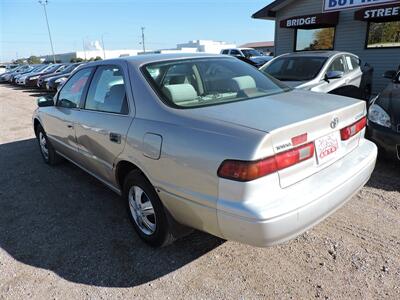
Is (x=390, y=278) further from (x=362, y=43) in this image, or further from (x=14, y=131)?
(x=362, y=43)

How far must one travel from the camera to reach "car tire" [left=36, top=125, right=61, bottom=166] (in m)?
4.97

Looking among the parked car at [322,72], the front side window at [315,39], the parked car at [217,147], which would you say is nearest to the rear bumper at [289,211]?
the parked car at [217,147]

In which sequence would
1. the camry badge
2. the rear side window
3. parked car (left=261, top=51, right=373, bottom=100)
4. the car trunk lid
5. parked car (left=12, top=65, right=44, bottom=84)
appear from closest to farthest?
the car trunk lid
the camry badge
the rear side window
parked car (left=261, top=51, right=373, bottom=100)
parked car (left=12, top=65, right=44, bottom=84)

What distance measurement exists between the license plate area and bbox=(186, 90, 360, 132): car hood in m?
0.18

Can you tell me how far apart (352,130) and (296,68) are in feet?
15.3

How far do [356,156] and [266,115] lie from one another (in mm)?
1009

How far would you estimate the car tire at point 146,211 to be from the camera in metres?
2.61

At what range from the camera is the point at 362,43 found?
11.7 m

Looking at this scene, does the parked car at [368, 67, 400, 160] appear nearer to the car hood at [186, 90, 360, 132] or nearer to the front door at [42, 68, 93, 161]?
the car hood at [186, 90, 360, 132]

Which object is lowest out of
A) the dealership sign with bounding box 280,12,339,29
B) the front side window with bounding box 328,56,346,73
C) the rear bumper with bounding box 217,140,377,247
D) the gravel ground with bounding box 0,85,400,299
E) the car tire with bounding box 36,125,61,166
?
the gravel ground with bounding box 0,85,400,299

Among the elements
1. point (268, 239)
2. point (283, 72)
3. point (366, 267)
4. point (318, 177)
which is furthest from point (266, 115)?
point (283, 72)

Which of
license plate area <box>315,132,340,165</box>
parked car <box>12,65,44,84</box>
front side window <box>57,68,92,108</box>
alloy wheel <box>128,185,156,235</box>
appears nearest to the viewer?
license plate area <box>315,132,340,165</box>

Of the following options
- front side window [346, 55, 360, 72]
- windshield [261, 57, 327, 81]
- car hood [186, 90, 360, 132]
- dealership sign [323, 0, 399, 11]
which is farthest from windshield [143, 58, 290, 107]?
dealership sign [323, 0, 399, 11]

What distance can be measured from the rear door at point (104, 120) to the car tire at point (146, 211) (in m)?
0.31
